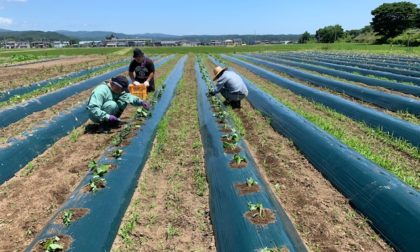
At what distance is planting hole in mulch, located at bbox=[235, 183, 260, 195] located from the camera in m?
4.46

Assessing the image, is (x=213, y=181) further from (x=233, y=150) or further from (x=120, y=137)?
(x=120, y=137)

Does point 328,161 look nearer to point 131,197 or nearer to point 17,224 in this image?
point 131,197

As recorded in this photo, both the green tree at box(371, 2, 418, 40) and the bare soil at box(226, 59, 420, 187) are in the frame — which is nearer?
the bare soil at box(226, 59, 420, 187)

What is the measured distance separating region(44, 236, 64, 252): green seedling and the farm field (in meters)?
0.03

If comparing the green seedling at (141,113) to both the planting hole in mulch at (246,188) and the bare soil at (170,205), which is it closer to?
the bare soil at (170,205)

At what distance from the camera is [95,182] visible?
4.72 m

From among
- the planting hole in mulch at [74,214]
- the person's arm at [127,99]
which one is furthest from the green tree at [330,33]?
the planting hole in mulch at [74,214]

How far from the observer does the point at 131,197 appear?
471 cm

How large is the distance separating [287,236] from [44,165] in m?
4.19

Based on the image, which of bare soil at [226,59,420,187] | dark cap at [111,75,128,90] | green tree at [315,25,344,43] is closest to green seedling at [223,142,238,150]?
bare soil at [226,59,420,187]

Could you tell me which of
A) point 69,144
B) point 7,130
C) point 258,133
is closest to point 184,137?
point 258,133

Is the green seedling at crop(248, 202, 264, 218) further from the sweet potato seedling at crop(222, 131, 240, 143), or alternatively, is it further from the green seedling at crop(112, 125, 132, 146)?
the green seedling at crop(112, 125, 132, 146)

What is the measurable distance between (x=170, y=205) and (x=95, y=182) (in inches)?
39.3

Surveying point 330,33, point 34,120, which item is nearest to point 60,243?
point 34,120
